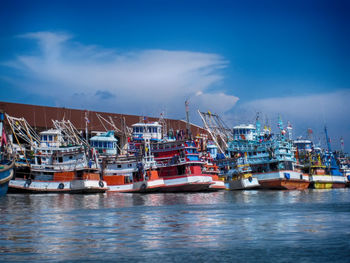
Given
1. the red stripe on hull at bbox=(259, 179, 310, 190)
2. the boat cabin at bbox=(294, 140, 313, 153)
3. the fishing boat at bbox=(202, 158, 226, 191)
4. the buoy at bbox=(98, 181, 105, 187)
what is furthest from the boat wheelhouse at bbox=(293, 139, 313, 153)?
the buoy at bbox=(98, 181, 105, 187)

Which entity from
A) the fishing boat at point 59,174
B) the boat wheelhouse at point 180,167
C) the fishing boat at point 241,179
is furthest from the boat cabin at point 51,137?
the fishing boat at point 241,179

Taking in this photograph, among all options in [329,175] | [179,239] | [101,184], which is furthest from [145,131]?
[179,239]

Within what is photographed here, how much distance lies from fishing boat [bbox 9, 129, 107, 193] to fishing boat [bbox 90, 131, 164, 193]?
264 cm

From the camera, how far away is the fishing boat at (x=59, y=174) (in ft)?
164

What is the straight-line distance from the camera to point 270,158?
66938mm

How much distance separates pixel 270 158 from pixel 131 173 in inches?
872

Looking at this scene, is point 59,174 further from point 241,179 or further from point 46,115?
point 46,115

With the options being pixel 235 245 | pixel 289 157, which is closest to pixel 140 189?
pixel 289 157

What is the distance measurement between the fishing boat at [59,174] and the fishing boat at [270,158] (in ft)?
79.8

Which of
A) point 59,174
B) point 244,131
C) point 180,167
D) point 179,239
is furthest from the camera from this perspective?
point 244,131

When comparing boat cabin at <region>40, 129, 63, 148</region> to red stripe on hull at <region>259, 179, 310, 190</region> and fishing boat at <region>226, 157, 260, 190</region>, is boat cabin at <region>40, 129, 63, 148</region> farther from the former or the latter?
red stripe on hull at <region>259, 179, 310, 190</region>

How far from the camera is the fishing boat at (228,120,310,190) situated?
6406 cm

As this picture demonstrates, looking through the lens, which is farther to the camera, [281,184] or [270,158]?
[270,158]

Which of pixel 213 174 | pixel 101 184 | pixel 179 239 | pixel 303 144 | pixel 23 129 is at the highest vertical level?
pixel 23 129
